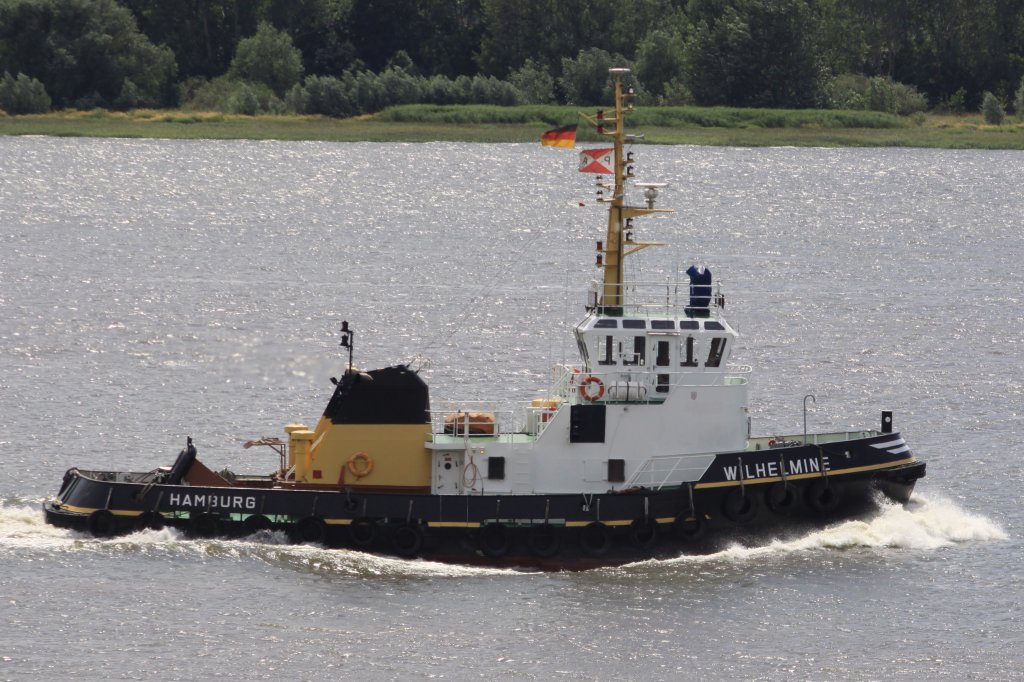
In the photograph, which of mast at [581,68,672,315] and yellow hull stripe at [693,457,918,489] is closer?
mast at [581,68,672,315]

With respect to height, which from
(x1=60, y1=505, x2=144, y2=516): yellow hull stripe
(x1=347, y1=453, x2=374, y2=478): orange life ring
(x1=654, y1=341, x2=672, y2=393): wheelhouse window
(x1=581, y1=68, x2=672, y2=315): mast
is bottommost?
(x1=60, y1=505, x2=144, y2=516): yellow hull stripe

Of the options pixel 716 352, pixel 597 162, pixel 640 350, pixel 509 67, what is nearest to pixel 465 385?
pixel 640 350

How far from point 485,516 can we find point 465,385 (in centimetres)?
1225

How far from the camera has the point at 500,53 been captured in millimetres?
109625

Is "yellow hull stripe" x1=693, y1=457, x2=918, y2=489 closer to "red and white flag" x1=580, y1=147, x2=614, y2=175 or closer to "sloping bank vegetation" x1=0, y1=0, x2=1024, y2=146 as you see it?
"red and white flag" x1=580, y1=147, x2=614, y2=175

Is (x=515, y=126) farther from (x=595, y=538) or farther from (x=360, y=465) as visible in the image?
(x=595, y=538)

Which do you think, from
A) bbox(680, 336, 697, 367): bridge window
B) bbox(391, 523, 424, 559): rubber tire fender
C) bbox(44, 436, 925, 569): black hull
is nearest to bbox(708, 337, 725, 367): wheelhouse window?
bbox(680, 336, 697, 367): bridge window

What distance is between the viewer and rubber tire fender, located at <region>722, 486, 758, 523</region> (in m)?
29.9

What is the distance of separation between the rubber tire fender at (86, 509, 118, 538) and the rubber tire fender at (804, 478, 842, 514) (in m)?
10.5

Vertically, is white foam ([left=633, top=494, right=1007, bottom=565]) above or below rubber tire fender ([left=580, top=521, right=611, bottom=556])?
below

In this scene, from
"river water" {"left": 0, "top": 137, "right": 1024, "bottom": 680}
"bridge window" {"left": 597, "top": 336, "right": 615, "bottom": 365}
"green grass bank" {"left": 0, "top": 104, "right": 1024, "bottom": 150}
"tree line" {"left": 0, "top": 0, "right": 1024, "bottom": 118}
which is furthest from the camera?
"tree line" {"left": 0, "top": 0, "right": 1024, "bottom": 118}

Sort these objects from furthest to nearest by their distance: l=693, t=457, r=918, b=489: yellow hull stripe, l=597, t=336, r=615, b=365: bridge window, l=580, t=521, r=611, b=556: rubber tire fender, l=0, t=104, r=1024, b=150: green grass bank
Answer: l=0, t=104, r=1024, b=150: green grass bank → l=597, t=336, r=615, b=365: bridge window → l=693, t=457, r=918, b=489: yellow hull stripe → l=580, t=521, r=611, b=556: rubber tire fender

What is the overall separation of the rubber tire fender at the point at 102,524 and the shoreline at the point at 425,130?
68.4 meters

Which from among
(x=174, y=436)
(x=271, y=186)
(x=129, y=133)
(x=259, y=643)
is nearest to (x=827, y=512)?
(x=259, y=643)
